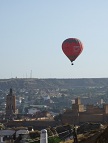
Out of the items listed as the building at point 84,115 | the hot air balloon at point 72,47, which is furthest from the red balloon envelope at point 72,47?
the building at point 84,115

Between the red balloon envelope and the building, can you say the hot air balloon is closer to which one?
the red balloon envelope

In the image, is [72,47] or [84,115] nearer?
[72,47]

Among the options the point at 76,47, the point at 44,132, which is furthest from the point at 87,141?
the point at 76,47

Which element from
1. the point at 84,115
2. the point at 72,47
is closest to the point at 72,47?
the point at 72,47

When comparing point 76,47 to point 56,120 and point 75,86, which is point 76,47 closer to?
point 56,120

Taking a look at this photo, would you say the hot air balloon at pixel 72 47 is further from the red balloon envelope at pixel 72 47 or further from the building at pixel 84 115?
the building at pixel 84 115

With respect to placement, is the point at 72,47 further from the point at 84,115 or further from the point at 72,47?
the point at 84,115

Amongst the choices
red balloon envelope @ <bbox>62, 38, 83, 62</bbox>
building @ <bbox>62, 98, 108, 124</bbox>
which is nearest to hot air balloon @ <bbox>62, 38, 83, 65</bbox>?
red balloon envelope @ <bbox>62, 38, 83, 62</bbox>

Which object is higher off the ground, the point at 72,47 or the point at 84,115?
the point at 72,47
